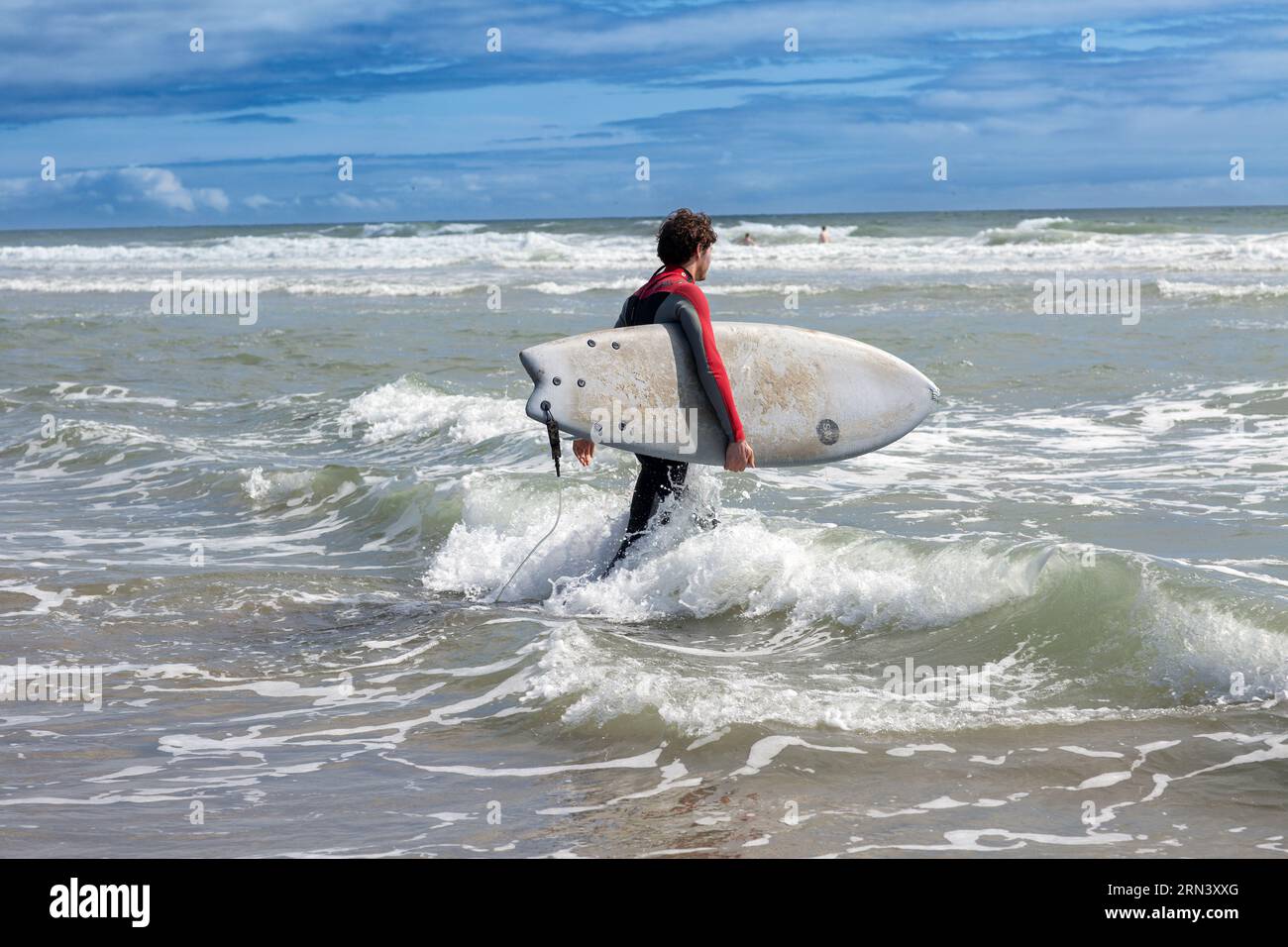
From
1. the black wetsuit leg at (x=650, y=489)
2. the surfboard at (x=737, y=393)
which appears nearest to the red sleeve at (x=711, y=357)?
the surfboard at (x=737, y=393)

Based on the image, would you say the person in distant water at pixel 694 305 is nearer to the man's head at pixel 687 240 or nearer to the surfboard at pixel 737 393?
the man's head at pixel 687 240

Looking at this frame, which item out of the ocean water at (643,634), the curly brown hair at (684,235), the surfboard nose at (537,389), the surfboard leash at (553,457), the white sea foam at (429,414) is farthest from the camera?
the white sea foam at (429,414)

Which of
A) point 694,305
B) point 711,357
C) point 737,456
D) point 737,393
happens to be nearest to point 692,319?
point 694,305

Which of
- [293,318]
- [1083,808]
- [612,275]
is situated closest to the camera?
[1083,808]

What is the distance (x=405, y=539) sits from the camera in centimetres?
701

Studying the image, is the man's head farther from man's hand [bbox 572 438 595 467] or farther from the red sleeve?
man's hand [bbox 572 438 595 467]

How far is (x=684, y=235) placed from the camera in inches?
195

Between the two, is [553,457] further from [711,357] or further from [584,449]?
[711,357]

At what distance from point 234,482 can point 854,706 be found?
16.8ft

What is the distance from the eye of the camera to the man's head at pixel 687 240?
495cm

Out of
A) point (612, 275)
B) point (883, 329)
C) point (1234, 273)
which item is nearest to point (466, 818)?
point (883, 329)

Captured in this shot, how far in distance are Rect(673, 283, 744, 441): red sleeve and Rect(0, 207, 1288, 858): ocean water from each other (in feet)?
1.74

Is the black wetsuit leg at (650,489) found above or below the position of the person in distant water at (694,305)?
below

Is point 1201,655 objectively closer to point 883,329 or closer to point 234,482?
point 234,482
